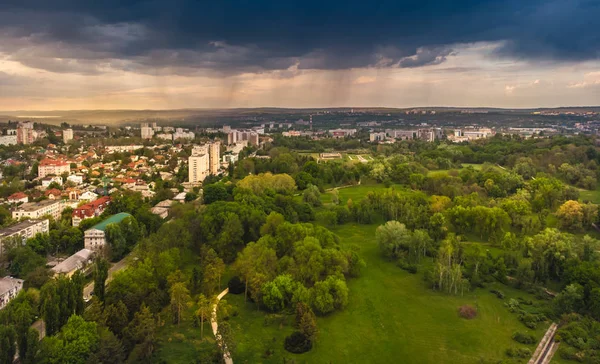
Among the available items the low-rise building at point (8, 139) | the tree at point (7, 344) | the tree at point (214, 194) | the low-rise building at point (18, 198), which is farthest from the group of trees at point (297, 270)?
the low-rise building at point (8, 139)

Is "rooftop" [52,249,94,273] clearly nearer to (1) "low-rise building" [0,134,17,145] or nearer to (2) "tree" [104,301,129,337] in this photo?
(2) "tree" [104,301,129,337]

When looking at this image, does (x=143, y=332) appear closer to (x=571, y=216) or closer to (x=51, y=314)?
(x=51, y=314)

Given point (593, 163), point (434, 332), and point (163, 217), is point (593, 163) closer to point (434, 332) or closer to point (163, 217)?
point (434, 332)

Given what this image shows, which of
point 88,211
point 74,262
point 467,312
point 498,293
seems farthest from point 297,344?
point 88,211

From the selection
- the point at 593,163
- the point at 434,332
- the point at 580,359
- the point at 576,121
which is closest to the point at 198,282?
the point at 434,332

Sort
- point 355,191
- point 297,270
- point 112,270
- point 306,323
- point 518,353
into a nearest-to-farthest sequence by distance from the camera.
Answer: point 518,353 < point 306,323 < point 297,270 < point 112,270 < point 355,191
